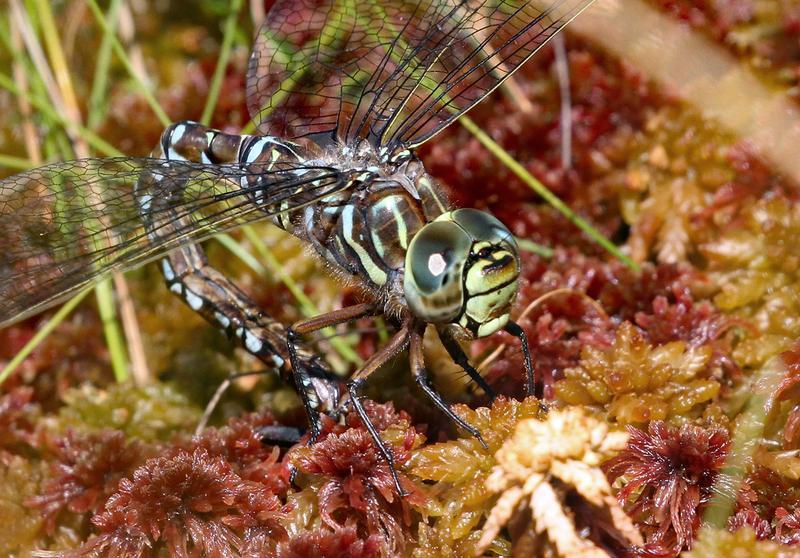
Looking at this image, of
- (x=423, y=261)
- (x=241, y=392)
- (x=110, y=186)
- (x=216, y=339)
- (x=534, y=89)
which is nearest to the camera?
(x=423, y=261)

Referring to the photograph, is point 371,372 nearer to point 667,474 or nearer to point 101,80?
point 667,474

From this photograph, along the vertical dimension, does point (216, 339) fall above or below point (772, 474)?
above

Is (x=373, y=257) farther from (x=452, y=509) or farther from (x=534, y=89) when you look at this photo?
(x=534, y=89)

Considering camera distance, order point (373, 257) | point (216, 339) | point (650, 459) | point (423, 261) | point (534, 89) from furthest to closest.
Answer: point (534, 89) < point (216, 339) < point (373, 257) < point (423, 261) < point (650, 459)

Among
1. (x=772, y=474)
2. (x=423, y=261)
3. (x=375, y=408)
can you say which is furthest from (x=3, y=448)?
(x=772, y=474)

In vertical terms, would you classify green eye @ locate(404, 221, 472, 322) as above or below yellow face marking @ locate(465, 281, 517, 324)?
above

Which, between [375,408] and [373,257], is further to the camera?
[373,257]

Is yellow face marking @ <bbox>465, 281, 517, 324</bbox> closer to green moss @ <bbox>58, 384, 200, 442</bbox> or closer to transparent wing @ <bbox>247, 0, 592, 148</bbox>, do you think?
transparent wing @ <bbox>247, 0, 592, 148</bbox>

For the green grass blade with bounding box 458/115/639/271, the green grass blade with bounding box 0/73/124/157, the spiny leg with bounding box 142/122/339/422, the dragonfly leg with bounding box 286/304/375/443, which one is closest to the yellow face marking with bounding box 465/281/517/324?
the dragonfly leg with bounding box 286/304/375/443
